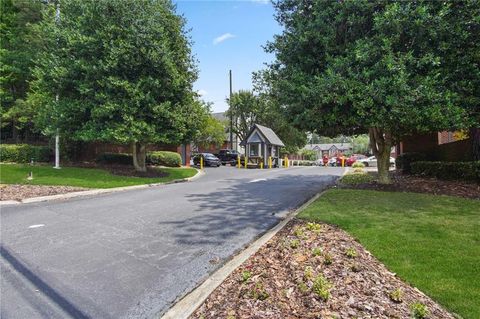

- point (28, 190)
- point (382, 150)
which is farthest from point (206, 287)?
point (28, 190)

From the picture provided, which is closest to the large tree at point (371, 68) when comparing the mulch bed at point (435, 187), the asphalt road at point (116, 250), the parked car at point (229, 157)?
the mulch bed at point (435, 187)

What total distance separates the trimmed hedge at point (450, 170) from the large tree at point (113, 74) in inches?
434

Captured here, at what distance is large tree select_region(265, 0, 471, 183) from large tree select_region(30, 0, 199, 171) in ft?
24.5

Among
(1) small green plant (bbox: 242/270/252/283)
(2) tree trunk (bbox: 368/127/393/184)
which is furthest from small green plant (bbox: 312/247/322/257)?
(2) tree trunk (bbox: 368/127/393/184)

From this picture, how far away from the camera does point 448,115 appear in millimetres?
8586

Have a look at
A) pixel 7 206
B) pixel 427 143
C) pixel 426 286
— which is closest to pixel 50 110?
pixel 7 206

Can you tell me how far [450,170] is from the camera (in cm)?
1241

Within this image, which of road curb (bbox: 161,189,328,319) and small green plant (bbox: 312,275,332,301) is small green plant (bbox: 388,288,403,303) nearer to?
small green plant (bbox: 312,275,332,301)

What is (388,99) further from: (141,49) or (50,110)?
(50,110)

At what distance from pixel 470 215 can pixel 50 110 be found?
17721 mm

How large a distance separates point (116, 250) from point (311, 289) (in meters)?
3.36

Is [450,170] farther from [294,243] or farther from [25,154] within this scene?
[25,154]

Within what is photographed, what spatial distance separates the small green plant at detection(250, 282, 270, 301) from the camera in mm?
3564

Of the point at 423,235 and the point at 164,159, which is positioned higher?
the point at 164,159
